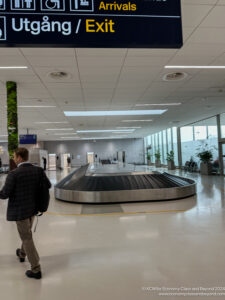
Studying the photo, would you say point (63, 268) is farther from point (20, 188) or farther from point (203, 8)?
point (203, 8)

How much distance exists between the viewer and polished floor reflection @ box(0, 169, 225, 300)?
2799mm

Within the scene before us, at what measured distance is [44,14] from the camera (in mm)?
2605

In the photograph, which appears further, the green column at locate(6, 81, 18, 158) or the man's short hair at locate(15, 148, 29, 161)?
the green column at locate(6, 81, 18, 158)

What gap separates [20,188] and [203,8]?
407 centimetres

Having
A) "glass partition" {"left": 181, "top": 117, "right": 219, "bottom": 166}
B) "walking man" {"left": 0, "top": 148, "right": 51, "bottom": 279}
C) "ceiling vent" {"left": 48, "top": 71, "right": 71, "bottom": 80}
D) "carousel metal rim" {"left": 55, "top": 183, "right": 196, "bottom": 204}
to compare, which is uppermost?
"ceiling vent" {"left": 48, "top": 71, "right": 71, "bottom": 80}

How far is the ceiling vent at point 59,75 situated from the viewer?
6.36m

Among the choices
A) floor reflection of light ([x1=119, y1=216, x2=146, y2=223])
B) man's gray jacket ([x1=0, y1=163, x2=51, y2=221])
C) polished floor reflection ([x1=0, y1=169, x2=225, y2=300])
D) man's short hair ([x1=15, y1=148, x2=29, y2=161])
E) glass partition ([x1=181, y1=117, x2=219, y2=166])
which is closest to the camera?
polished floor reflection ([x1=0, y1=169, x2=225, y2=300])

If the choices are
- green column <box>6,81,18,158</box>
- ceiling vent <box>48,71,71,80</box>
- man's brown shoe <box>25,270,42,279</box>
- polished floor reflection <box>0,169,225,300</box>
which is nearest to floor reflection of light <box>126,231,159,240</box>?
polished floor reflection <box>0,169,225,300</box>

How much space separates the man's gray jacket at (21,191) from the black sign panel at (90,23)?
5.31ft

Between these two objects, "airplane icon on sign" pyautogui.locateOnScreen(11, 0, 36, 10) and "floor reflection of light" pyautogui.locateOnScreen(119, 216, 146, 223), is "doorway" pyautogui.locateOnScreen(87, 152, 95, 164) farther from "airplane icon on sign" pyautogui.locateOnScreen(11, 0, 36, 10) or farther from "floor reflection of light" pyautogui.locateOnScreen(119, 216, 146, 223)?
"airplane icon on sign" pyautogui.locateOnScreen(11, 0, 36, 10)

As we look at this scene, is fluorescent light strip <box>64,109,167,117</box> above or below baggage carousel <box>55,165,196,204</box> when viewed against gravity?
above

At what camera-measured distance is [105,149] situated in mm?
37562

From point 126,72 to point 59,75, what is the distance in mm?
1964

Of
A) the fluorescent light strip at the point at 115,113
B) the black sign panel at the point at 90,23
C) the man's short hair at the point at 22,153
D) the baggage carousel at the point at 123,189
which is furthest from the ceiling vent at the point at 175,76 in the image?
the fluorescent light strip at the point at 115,113
